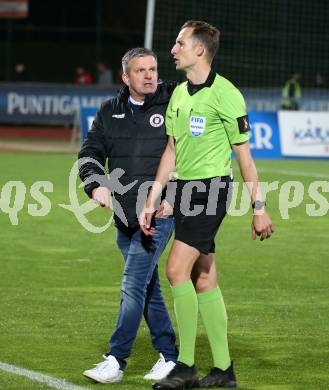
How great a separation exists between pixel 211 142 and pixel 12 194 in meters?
12.2

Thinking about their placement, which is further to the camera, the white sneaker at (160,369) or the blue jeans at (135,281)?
the white sneaker at (160,369)

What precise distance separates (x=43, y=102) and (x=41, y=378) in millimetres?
26528

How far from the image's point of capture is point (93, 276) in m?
12.0

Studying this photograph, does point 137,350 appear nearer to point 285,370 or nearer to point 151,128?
point 285,370

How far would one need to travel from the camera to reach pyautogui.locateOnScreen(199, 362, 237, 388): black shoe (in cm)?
755

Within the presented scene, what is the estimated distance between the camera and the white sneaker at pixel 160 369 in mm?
7863

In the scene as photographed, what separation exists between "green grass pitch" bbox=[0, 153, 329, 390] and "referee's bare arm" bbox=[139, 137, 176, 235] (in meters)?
0.98

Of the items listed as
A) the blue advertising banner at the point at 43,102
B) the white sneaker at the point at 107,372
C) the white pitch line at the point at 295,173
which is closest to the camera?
the white sneaker at the point at 107,372

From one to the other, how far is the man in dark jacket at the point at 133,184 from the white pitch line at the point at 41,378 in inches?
6.5

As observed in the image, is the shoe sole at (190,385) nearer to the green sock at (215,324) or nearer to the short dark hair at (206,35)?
the green sock at (215,324)

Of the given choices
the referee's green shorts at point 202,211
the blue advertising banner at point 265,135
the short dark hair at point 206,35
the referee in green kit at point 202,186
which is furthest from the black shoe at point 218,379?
the blue advertising banner at point 265,135

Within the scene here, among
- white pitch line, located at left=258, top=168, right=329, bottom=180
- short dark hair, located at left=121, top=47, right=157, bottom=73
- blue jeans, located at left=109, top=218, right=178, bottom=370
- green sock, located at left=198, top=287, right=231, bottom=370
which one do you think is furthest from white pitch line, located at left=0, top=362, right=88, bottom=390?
white pitch line, located at left=258, top=168, right=329, bottom=180

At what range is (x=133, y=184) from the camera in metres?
7.92

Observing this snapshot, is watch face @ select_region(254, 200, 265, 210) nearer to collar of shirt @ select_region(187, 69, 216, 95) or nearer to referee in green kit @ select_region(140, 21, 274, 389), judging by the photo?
referee in green kit @ select_region(140, 21, 274, 389)
